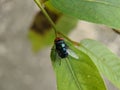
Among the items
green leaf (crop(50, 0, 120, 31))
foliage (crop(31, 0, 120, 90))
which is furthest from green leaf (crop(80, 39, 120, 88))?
green leaf (crop(50, 0, 120, 31))

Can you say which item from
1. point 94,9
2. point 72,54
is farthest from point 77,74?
point 94,9

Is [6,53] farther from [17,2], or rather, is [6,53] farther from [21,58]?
[17,2]

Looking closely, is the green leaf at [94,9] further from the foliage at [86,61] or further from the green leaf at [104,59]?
the green leaf at [104,59]

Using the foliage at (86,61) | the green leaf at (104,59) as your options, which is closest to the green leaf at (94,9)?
the foliage at (86,61)

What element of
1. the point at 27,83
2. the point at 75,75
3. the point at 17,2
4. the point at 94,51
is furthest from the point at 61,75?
the point at 17,2

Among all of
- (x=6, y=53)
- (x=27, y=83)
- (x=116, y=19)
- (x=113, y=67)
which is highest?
(x=116, y=19)

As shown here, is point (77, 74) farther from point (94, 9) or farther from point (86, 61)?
point (94, 9)
